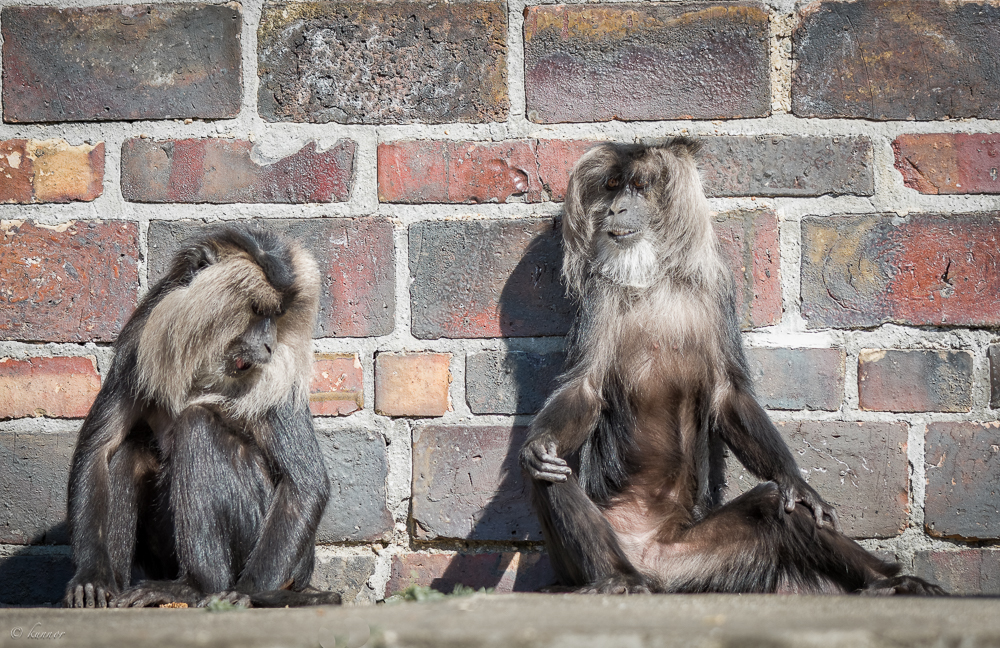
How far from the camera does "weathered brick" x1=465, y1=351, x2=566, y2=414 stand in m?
2.75

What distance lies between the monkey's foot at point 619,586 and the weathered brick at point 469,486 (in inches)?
21.3

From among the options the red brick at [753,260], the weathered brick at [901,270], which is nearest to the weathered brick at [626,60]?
the red brick at [753,260]

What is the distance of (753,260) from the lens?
8.99 feet

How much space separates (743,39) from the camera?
8.98ft

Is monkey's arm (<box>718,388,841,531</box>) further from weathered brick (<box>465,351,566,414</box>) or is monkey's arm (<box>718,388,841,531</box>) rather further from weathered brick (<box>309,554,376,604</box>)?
weathered brick (<box>309,554,376,604</box>)

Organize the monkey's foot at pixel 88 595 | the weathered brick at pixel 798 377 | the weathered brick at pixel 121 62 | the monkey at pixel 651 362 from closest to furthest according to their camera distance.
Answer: the monkey's foot at pixel 88 595
the monkey at pixel 651 362
the weathered brick at pixel 798 377
the weathered brick at pixel 121 62

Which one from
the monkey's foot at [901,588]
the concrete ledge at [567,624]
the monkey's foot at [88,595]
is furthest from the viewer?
the monkey's foot at [88,595]

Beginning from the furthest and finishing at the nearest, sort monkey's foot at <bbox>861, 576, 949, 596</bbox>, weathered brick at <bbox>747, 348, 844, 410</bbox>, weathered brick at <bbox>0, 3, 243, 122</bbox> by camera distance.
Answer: weathered brick at <bbox>0, 3, 243, 122</bbox> → weathered brick at <bbox>747, 348, 844, 410</bbox> → monkey's foot at <bbox>861, 576, 949, 596</bbox>

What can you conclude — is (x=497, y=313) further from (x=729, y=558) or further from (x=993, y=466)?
(x=993, y=466)

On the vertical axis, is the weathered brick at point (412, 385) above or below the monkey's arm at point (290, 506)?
above

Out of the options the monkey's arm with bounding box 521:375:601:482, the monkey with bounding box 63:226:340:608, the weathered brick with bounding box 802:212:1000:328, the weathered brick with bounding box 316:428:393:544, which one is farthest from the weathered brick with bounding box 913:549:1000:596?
the monkey with bounding box 63:226:340:608

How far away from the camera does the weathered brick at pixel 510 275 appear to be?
274cm

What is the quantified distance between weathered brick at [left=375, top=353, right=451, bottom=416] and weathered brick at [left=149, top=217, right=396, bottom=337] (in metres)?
0.12

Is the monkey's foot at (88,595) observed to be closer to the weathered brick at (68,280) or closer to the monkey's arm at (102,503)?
the monkey's arm at (102,503)
